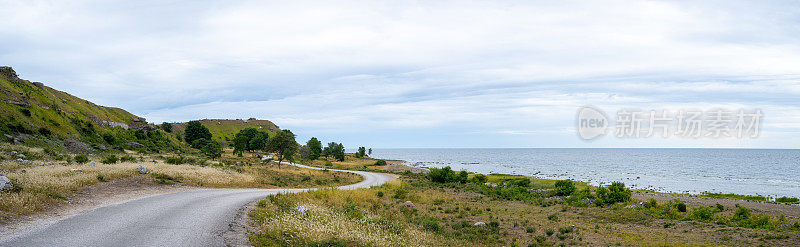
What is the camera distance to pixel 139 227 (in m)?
11.5

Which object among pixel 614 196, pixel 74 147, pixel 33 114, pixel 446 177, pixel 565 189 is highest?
pixel 33 114

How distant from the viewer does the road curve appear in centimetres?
972

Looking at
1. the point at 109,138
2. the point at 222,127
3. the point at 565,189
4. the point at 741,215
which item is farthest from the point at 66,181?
the point at 222,127

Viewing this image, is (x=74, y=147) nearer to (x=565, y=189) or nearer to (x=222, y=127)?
(x=565, y=189)

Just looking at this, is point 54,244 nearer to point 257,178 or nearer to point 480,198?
point 257,178

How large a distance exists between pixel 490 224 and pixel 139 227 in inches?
690

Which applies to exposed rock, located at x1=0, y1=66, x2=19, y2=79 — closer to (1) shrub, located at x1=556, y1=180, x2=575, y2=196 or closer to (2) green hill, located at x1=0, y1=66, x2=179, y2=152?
(2) green hill, located at x1=0, y1=66, x2=179, y2=152

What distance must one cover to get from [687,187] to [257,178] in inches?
2631

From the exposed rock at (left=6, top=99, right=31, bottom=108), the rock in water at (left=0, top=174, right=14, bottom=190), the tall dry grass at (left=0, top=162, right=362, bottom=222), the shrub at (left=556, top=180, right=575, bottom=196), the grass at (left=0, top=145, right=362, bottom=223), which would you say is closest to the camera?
the tall dry grass at (left=0, top=162, right=362, bottom=222)

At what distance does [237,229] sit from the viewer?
40.6ft

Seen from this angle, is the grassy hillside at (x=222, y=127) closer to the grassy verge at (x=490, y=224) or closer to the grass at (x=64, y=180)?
the grass at (x=64, y=180)

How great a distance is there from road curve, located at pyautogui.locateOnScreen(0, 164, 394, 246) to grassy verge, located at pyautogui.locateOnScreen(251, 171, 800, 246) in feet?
5.22

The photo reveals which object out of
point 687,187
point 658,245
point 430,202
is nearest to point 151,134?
point 430,202

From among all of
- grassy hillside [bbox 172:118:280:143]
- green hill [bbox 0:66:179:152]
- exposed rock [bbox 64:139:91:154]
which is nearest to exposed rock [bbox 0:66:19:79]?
green hill [bbox 0:66:179:152]
